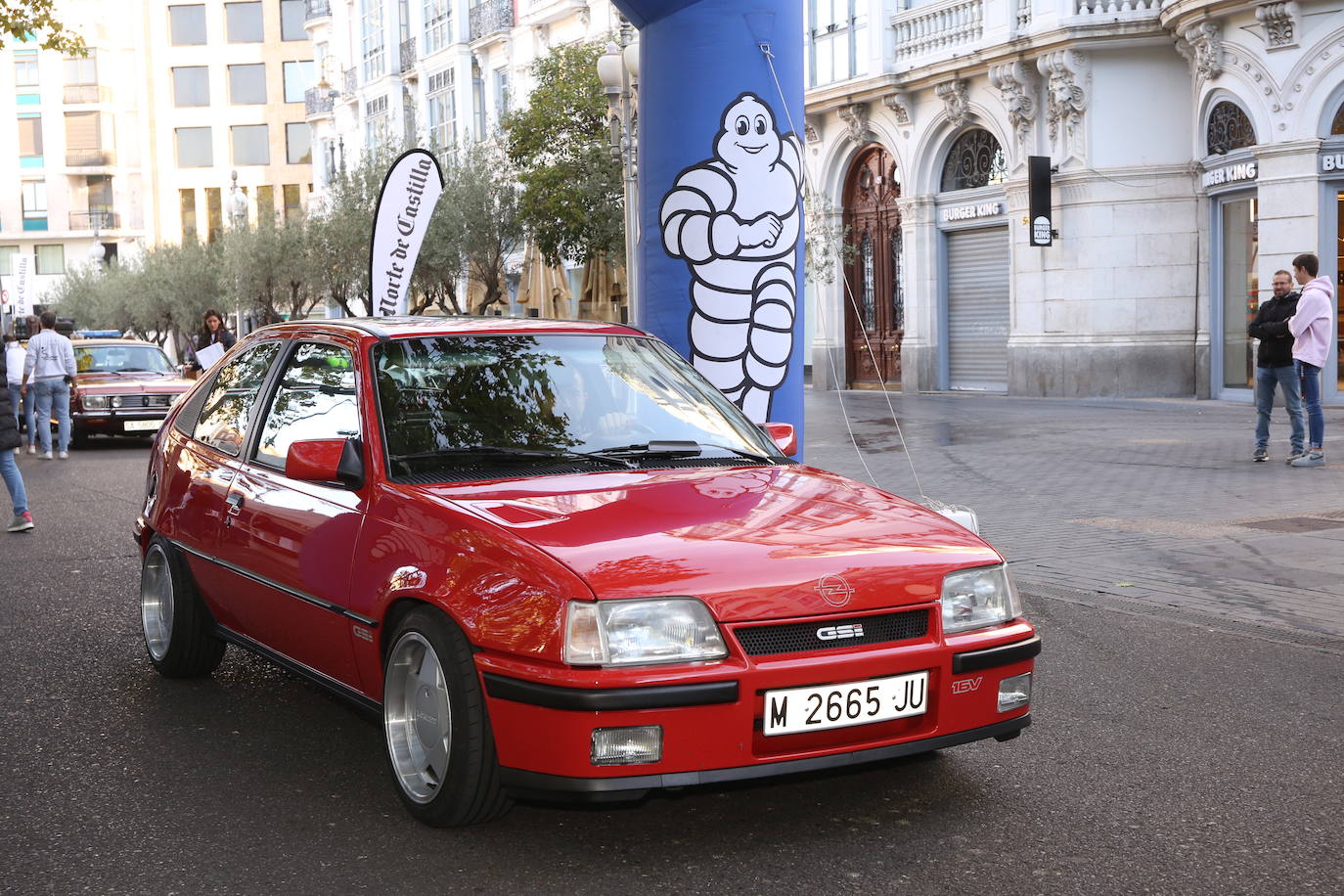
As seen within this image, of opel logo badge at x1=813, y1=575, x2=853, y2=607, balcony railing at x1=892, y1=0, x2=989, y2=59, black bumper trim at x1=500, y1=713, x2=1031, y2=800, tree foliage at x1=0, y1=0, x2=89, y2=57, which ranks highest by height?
balcony railing at x1=892, y1=0, x2=989, y2=59

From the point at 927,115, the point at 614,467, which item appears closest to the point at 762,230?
the point at 614,467

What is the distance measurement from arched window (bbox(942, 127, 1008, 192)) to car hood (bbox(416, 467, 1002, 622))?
78.0 feet

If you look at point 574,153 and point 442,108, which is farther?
point 442,108

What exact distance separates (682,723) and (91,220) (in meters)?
91.6

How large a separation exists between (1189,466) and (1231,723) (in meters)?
9.30

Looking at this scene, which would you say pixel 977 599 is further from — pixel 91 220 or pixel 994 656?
pixel 91 220

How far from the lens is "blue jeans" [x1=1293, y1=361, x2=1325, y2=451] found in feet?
45.4

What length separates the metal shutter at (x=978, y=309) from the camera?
92.2 ft

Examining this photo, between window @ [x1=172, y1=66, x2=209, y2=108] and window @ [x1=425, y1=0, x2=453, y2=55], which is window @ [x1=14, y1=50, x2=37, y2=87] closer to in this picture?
window @ [x1=172, y1=66, x2=209, y2=108]

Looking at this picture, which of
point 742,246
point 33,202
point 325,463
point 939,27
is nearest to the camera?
point 325,463

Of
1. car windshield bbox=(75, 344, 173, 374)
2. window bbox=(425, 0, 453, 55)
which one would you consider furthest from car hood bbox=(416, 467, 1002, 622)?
window bbox=(425, 0, 453, 55)

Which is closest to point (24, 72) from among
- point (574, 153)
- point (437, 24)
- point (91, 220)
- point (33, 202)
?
point (33, 202)

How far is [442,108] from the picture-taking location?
160 feet

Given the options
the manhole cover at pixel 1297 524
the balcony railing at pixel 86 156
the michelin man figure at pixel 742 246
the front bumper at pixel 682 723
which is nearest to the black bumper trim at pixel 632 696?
the front bumper at pixel 682 723
